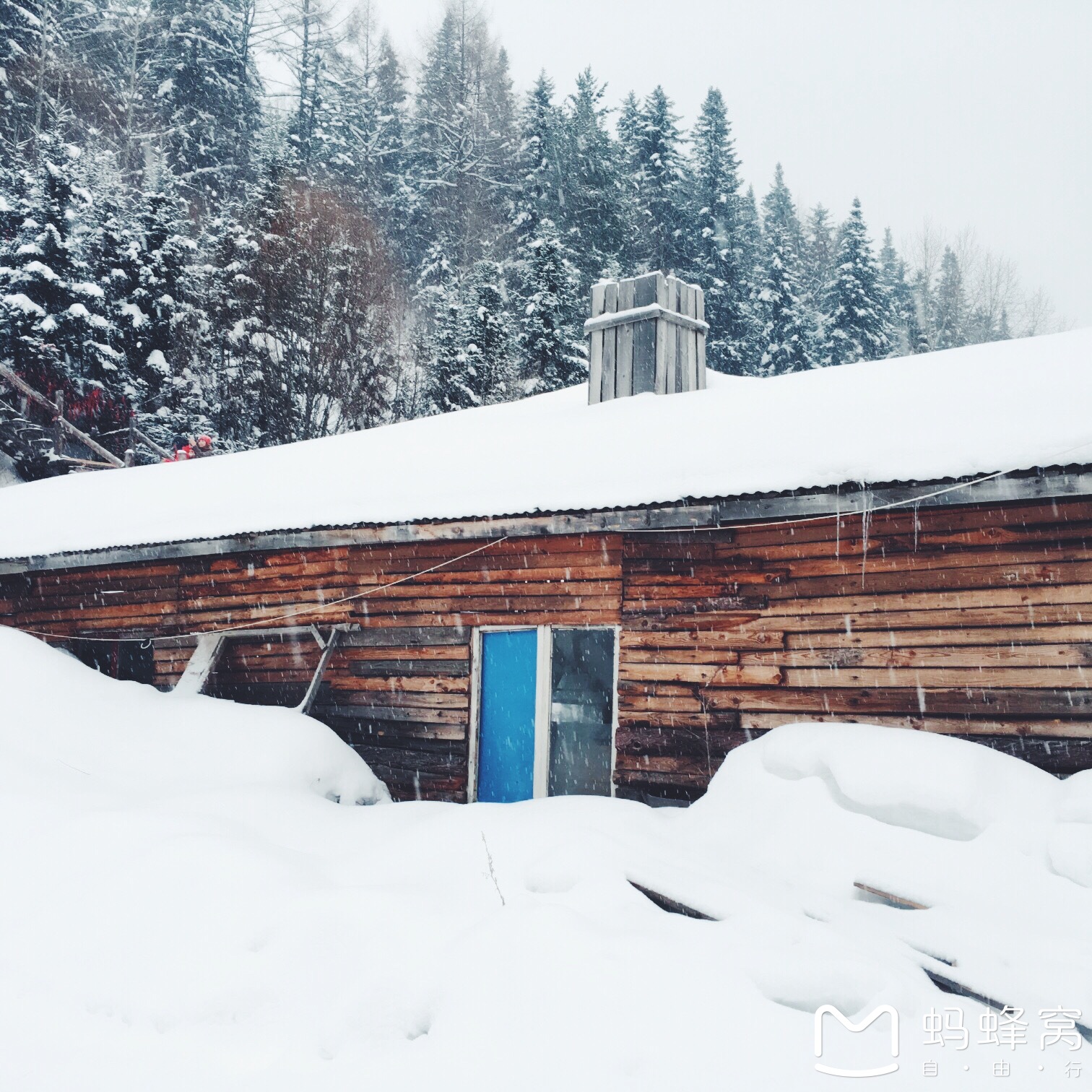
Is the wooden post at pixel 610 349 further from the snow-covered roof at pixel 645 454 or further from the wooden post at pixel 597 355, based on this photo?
the snow-covered roof at pixel 645 454

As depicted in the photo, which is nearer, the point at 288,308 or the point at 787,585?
the point at 787,585

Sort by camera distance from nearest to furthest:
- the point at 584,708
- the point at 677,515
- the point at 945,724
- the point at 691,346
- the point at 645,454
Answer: the point at 945,724 < the point at 677,515 < the point at 645,454 < the point at 584,708 < the point at 691,346

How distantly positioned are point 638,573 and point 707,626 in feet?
2.53

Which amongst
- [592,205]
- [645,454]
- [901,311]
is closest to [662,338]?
[645,454]

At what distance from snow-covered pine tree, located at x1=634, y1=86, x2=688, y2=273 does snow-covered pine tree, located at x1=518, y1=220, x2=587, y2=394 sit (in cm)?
815

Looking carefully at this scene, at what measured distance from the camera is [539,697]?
7.51 m

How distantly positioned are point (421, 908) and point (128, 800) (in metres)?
3.02

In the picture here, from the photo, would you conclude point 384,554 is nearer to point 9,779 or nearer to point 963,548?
point 9,779

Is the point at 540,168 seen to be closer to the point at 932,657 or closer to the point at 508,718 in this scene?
the point at 508,718

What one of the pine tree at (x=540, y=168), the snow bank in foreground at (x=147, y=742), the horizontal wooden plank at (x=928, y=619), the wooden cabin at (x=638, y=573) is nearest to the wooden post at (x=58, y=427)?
the wooden cabin at (x=638, y=573)

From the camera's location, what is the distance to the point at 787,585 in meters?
6.49

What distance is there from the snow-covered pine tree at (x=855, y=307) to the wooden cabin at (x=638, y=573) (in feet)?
70.1

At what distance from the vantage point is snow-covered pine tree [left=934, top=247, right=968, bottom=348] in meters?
36.1

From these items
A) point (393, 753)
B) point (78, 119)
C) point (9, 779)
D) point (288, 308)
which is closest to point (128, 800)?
point (9, 779)
